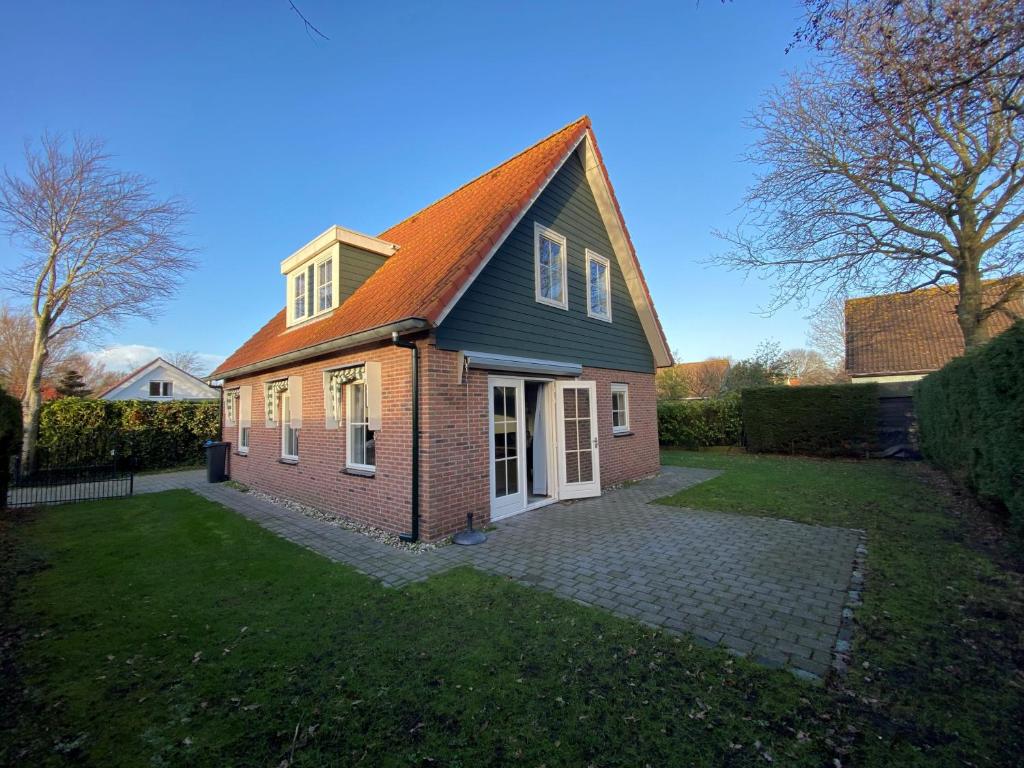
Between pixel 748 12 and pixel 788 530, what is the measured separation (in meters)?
6.39

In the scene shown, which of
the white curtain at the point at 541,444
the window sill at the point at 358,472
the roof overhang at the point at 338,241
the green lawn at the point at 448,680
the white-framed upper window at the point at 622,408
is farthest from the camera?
the white-framed upper window at the point at 622,408

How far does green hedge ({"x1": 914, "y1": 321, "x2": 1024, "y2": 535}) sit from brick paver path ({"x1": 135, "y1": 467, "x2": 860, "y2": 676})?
1759 millimetres

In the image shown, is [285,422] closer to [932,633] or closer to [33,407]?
[33,407]

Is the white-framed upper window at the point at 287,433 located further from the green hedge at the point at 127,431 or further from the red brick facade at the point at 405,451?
the green hedge at the point at 127,431

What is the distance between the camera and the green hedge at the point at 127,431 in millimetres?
14461

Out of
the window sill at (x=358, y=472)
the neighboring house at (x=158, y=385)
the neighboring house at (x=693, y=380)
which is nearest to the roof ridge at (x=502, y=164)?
the window sill at (x=358, y=472)

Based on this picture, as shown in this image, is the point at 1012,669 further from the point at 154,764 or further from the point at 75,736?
the point at 75,736

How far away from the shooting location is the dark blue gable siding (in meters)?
7.01

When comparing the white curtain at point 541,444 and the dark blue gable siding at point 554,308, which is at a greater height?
the dark blue gable siding at point 554,308

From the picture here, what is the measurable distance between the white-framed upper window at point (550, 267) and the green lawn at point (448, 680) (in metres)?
5.49

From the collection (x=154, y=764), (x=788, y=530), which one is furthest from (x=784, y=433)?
(x=154, y=764)

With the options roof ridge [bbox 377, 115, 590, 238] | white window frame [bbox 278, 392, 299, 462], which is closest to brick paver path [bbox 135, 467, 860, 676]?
white window frame [bbox 278, 392, 299, 462]

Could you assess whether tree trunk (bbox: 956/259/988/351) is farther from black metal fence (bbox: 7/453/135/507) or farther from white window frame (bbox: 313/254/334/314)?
black metal fence (bbox: 7/453/135/507)

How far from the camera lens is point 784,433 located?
15.8 m
